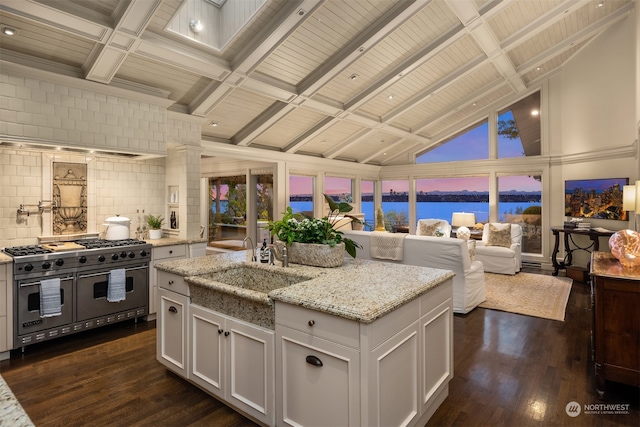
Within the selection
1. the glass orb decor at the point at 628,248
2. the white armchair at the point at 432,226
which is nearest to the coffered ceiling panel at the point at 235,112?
the white armchair at the point at 432,226

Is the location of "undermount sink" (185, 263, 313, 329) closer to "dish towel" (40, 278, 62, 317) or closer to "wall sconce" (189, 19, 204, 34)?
"dish towel" (40, 278, 62, 317)

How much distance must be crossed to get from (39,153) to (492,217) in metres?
8.52

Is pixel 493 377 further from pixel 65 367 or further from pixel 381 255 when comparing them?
pixel 65 367

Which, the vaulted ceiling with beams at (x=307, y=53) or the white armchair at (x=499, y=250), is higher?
the vaulted ceiling with beams at (x=307, y=53)

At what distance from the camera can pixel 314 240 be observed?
2.63 metres

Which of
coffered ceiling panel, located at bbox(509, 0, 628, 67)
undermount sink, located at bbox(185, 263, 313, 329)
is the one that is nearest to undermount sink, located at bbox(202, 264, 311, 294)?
undermount sink, located at bbox(185, 263, 313, 329)

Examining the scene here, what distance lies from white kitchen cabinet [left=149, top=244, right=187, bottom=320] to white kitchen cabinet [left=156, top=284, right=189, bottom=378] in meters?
1.37

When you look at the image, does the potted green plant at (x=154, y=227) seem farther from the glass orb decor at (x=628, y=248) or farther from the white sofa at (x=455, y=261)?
the glass orb decor at (x=628, y=248)

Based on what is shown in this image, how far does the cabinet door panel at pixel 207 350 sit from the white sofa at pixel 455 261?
3032mm

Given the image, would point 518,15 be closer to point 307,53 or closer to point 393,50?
point 393,50

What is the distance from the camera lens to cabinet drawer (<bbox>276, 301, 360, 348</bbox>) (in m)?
1.60

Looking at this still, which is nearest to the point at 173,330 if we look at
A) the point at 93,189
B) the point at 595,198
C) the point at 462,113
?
the point at 93,189

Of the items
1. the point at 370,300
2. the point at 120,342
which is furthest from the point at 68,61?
the point at 370,300

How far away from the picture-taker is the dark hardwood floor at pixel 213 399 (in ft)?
7.39
